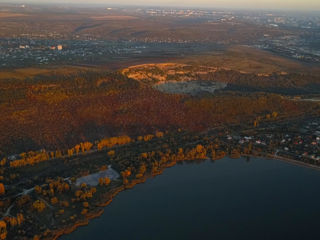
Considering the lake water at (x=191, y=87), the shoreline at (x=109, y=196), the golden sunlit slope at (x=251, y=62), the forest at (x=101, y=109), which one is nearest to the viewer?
the shoreline at (x=109, y=196)

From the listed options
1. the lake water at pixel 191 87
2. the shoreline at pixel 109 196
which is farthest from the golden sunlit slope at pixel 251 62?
the shoreline at pixel 109 196

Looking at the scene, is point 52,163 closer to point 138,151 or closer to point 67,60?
point 138,151

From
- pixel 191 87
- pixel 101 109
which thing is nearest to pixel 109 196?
pixel 101 109

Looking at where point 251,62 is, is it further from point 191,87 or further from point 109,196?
point 109,196

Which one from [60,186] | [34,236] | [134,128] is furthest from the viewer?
[134,128]

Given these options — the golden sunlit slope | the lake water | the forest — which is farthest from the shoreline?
the golden sunlit slope

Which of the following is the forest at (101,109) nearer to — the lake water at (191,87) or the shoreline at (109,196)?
the lake water at (191,87)

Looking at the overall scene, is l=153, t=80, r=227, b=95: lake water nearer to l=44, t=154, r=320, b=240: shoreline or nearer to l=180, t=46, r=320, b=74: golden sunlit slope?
l=180, t=46, r=320, b=74: golden sunlit slope

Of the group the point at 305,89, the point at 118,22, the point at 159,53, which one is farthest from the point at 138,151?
the point at 118,22
